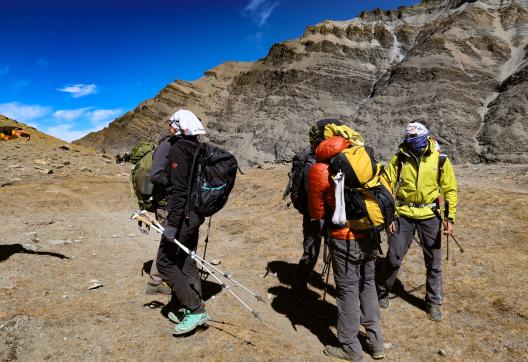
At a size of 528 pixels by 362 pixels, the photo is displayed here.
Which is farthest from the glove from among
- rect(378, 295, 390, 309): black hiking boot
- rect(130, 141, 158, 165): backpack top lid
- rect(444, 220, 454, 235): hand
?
rect(444, 220, 454, 235): hand

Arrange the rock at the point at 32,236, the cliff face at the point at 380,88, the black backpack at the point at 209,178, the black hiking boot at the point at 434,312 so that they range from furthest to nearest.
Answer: the cliff face at the point at 380,88 → the rock at the point at 32,236 → the black hiking boot at the point at 434,312 → the black backpack at the point at 209,178

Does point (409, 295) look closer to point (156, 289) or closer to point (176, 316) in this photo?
point (176, 316)

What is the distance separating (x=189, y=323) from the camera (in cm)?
466

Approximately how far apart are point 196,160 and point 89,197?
14514mm

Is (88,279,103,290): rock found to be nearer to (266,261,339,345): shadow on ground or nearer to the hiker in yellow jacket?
(266,261,339,345): shadow on ground

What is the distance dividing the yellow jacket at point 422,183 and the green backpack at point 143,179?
377 centimetres

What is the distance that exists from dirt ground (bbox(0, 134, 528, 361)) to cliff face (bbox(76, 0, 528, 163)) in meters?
39.5

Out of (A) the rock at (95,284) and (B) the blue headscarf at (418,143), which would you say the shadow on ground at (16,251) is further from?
(B) the blue headscarf at (418,143)

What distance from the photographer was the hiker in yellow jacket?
5.62 metres

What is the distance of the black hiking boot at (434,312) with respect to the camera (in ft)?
19.2

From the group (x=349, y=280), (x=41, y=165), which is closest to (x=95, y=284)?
(x=349, y=280)

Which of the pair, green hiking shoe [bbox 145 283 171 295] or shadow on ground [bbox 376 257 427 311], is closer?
green hiking shoe [bbox 145 283 171 295]

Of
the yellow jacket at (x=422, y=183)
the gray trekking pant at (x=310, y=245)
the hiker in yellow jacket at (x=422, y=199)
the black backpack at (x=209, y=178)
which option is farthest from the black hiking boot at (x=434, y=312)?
the black backpack at (x=209, y=178)

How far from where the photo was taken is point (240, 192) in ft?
59.8
